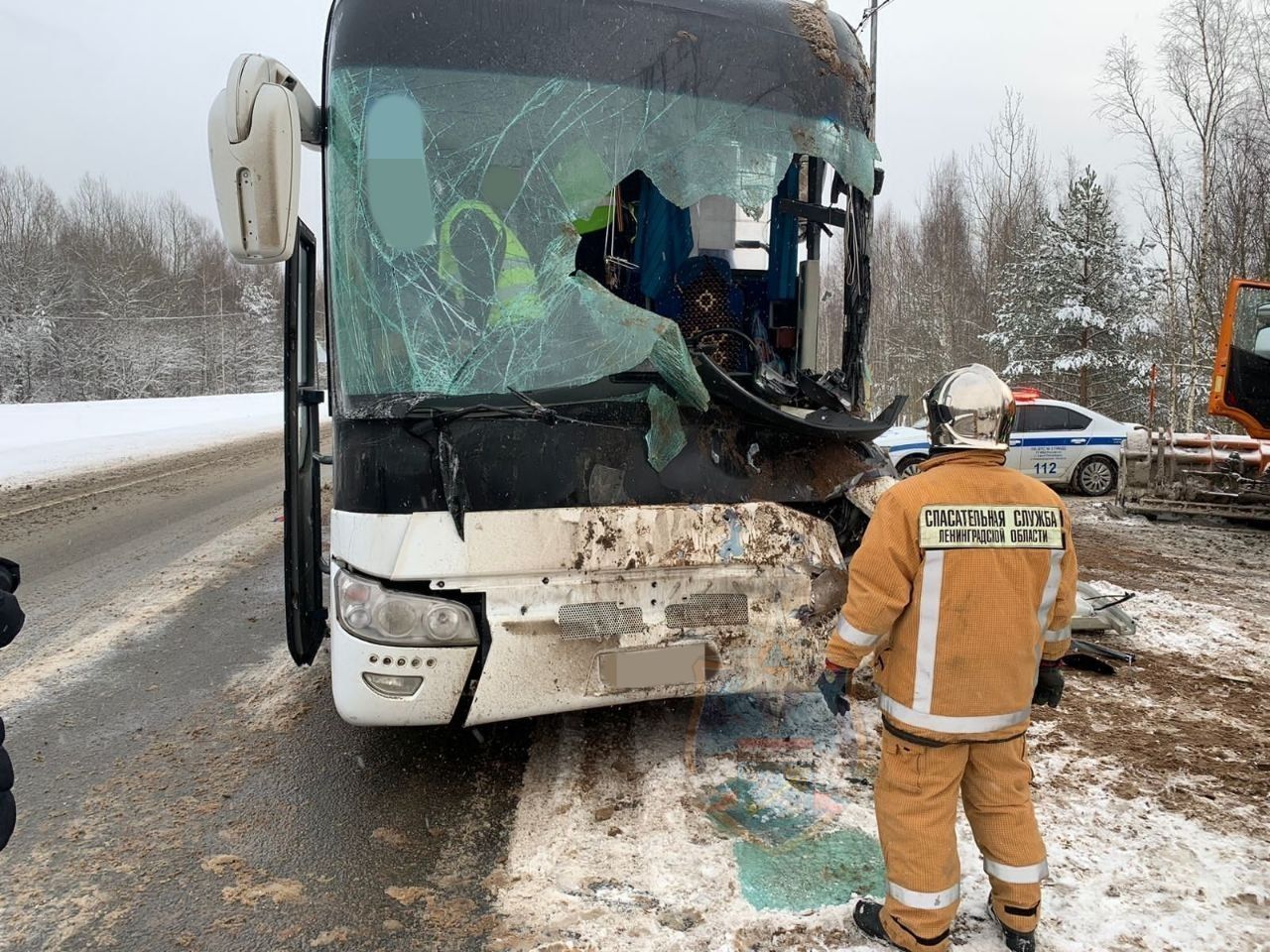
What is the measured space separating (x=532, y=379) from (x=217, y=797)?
213 centimetres

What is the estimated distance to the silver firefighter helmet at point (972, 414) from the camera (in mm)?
2291

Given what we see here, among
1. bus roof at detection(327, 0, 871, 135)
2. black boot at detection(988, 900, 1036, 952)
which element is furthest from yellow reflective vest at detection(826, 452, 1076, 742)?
bus roof at detection(327, 0, 871, 135)

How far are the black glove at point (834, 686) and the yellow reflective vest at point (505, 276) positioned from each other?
1658mm

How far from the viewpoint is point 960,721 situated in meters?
2.21

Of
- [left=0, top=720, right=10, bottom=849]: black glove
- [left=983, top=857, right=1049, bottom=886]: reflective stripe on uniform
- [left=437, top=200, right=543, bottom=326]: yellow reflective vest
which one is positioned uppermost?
[left=437, top=200, right=543, bottom=326]: yellow reflective vest

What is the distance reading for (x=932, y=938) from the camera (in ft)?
7.23

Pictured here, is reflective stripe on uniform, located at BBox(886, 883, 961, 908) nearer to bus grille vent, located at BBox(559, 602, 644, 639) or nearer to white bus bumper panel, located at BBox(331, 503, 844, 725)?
white bus bumper panel, located at BBox(331, 503, 844, 725)

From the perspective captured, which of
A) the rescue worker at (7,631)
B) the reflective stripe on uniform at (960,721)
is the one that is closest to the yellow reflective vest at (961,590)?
the reflective stripe on uniform at (960,721)

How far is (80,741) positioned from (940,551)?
3915 millimetres

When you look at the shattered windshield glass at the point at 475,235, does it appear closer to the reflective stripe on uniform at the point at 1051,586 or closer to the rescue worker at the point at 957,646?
the rescue worker at the point at 957,646

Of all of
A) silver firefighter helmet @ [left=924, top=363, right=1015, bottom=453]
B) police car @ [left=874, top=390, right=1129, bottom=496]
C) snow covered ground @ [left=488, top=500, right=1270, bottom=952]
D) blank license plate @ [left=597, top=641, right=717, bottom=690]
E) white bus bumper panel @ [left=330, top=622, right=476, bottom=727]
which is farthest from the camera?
police car @ [left=874, top=390, right=1129, bottom=496]

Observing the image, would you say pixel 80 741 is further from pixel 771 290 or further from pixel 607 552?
pixel 771 290

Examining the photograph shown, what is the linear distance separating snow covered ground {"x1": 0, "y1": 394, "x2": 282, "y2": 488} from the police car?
14357 millimetres

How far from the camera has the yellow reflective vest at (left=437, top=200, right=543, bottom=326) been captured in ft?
9.71
